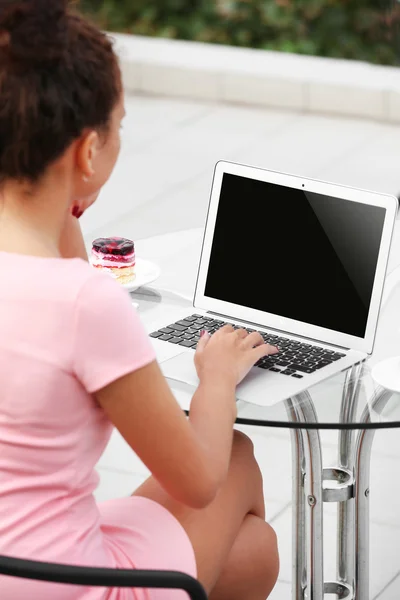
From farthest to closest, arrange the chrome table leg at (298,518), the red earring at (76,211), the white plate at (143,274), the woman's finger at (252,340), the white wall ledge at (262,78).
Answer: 1. the white wall ledge at (262,78)
2. the white plate at (143,274)
3. the chrome table leg at (298,518)
4. the red earring at (76,211)
5. the woman's finger at (252,340)

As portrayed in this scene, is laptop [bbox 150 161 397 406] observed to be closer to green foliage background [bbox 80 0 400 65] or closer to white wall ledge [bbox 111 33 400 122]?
white wall ledge [bbox 111 33 400 122]

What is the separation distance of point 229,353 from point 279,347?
18cm

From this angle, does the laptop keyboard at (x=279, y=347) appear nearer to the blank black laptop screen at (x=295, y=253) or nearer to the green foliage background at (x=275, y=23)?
the blank black laptop screen at (x=295, y=253)

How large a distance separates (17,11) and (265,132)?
4589 mm

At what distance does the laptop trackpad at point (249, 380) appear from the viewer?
5.35ft

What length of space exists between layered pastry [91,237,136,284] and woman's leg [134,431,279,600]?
420 mm

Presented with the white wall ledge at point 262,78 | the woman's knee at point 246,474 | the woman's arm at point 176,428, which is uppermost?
the woman's arm at point 176,428

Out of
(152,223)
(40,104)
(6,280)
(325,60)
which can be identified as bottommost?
(152,223)

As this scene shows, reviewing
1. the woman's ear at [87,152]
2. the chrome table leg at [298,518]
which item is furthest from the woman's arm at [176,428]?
the chrome table leg at [298,518]

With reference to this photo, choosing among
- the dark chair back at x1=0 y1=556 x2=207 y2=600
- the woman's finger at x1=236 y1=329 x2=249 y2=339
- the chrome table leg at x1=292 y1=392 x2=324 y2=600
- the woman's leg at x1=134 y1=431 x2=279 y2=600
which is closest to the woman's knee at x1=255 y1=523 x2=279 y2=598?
the woman's leg at x1=134 y1=431 x2=279 y2=600

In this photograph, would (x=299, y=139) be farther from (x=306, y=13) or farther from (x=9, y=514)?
(x=9, y=514)

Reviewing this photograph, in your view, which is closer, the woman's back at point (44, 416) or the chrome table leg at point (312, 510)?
the woman's back at point (44, 416)

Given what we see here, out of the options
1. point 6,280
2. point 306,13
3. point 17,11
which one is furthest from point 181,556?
point 306,13

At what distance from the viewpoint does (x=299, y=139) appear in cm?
574
